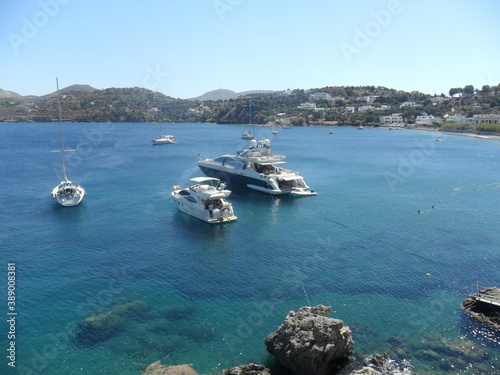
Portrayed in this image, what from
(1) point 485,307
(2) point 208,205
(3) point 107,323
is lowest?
(3) point 107,323

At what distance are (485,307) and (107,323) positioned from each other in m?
19.7

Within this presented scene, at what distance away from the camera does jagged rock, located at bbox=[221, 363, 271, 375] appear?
1560 centimetres

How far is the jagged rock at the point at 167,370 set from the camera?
51.4 ft

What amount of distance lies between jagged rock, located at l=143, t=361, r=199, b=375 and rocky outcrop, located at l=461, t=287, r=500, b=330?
14787 mm

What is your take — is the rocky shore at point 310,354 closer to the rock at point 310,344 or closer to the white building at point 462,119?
the rock at point 310,344

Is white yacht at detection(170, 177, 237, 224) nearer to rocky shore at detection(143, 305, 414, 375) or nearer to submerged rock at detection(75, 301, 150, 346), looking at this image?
submerged rock at detection(75, 301, 150, 346)

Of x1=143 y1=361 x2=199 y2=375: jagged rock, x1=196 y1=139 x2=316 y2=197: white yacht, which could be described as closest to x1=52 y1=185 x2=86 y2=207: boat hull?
x1=196 y1=139 x2=316 y2=197: white yacht

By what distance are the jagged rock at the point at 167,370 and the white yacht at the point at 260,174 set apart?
32.0 m

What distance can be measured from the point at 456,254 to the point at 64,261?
28.3 metres

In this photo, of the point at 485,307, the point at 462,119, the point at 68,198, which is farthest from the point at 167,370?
the point at 462,119

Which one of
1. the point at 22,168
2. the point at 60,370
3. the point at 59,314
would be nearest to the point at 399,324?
the point at 60,370

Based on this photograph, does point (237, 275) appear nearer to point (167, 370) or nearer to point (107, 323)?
point (107, 323)

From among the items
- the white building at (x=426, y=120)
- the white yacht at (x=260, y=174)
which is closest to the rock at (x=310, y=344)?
the white yacht at (x=260, y=174)

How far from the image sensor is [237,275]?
2520cm
